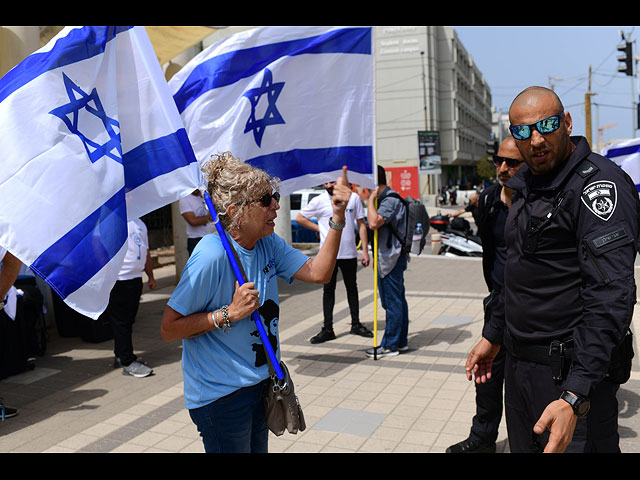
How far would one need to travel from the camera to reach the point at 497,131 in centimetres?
13850

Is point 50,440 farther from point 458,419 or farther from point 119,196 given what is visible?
point 458,419

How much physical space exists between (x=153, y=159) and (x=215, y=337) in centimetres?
113

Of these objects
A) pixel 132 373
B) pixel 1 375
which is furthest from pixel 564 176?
pixel 1 375

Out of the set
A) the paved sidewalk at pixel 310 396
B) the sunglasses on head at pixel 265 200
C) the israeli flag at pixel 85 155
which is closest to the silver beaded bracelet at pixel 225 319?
the sunglasses on head at pixel 265 200

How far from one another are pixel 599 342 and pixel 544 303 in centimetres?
33

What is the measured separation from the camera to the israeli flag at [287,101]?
438 centimetres

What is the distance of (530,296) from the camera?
2.48 meters

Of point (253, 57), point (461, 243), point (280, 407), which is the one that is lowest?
point (461, 243)

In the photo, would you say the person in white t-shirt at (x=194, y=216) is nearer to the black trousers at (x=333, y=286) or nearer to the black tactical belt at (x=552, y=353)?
the black trousers at (x=333, y=286)

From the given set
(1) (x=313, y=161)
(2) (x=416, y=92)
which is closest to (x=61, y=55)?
(1) (x=313, y=161)

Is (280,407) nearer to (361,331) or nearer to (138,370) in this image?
(138,370)

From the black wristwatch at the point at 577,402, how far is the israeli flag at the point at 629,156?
6.23 metres

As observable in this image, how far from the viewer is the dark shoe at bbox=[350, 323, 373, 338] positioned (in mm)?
7275

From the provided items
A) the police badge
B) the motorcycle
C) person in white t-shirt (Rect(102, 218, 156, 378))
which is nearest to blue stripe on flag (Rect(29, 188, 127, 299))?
the police badge
